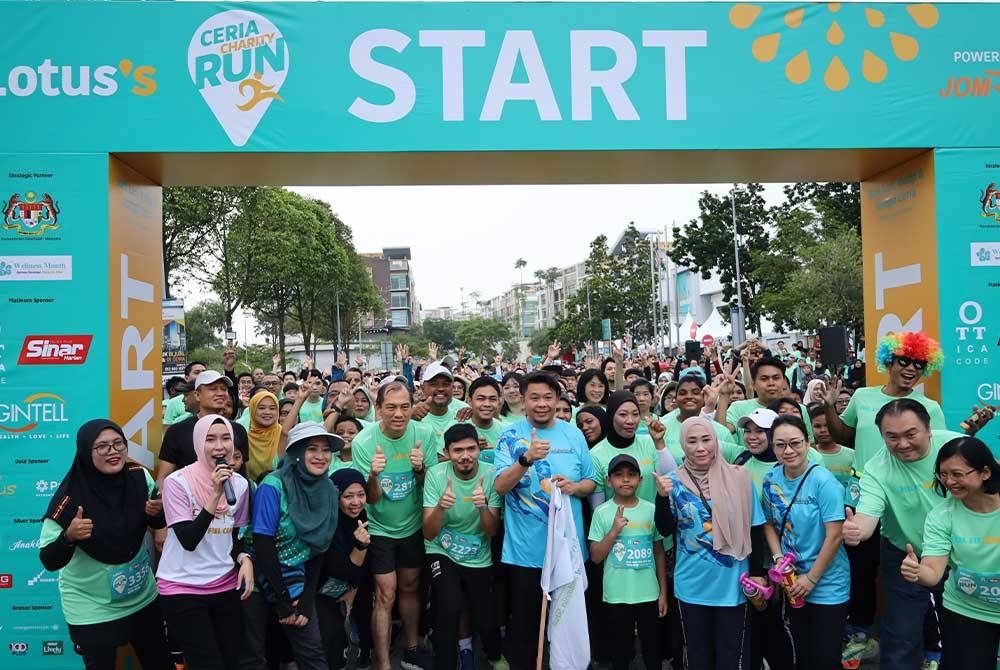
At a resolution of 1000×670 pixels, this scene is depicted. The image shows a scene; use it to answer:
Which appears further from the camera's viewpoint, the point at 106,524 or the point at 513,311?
the point at 513,311

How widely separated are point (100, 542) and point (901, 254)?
251 inches

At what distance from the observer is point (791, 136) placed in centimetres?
641

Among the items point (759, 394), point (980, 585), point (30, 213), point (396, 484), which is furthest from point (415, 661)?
point (30, 213)

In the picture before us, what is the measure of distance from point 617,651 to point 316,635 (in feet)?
6.48

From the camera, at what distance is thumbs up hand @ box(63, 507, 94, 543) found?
14.7 feet

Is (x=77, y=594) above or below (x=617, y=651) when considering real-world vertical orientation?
above

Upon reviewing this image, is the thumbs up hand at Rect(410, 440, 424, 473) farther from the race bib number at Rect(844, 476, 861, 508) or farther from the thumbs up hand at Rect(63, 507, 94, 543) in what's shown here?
the race bib number at Rect(844, 476, 861, 508)

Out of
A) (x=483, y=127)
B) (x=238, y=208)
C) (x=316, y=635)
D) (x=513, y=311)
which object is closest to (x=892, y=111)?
(x=483, y=127)

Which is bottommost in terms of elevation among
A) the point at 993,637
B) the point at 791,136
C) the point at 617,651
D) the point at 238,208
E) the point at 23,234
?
the point at 617,651

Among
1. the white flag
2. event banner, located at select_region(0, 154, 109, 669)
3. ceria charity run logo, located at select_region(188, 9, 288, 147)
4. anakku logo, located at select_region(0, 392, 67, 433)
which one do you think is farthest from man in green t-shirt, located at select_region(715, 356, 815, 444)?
anakku logo, located at select_region(0, 392, 67, 433)

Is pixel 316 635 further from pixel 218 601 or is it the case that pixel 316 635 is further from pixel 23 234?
pixel 23 234

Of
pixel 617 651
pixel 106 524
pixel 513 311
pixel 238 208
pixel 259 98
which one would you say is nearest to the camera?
pixel 106 524

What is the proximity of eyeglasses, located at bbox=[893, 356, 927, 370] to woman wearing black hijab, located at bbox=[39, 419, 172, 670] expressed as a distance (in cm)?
502

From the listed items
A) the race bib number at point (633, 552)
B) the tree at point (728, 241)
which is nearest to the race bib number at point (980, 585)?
the race bib number at point (633, 552)
